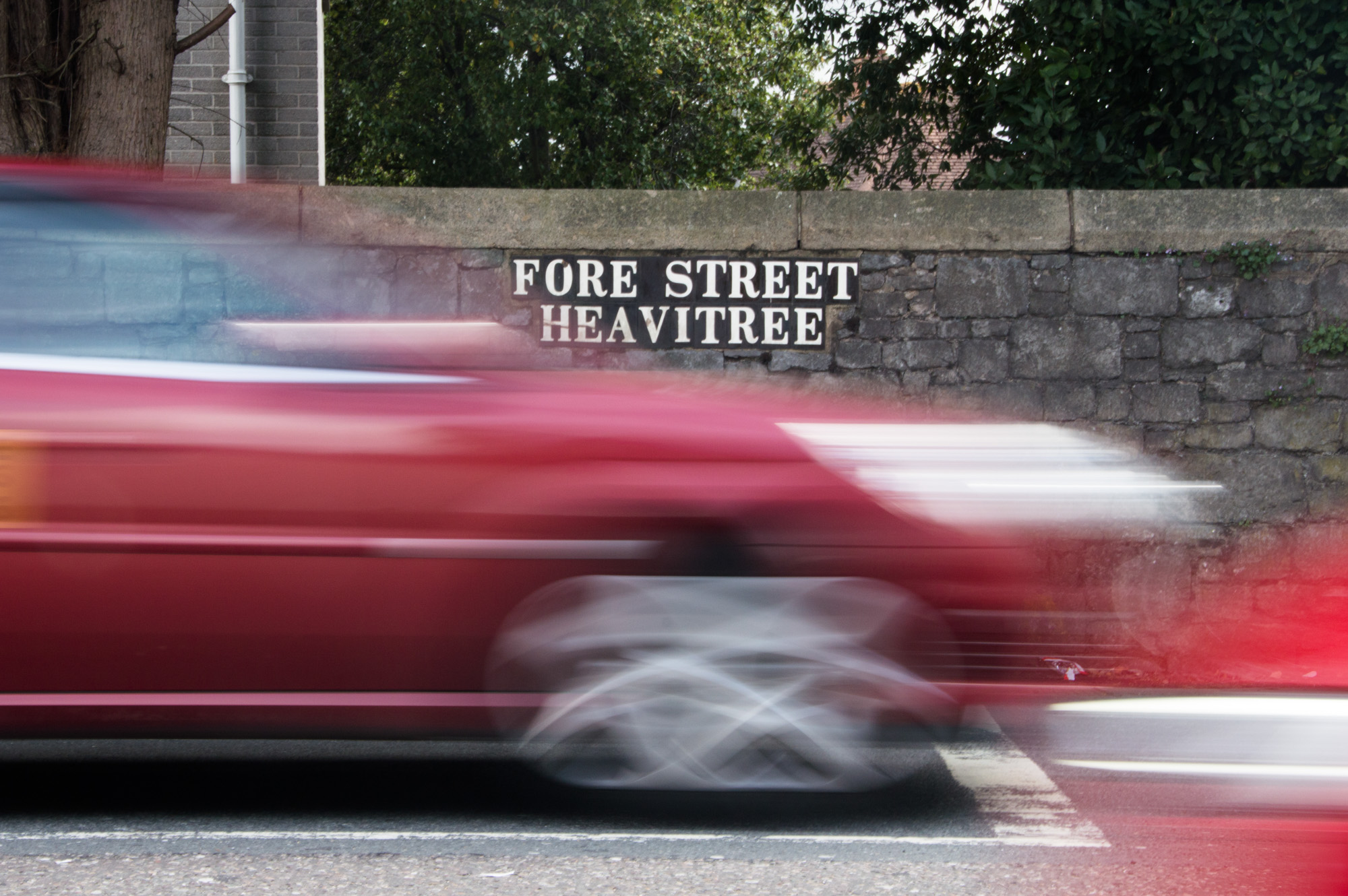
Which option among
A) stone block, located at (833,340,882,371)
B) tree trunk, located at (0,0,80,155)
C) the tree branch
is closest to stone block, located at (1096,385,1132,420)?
stone block, located at (833,340,882,371)

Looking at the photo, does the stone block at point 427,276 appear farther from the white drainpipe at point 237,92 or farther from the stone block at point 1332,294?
the stone block at point 1332,294

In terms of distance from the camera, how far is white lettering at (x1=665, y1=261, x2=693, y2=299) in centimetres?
696

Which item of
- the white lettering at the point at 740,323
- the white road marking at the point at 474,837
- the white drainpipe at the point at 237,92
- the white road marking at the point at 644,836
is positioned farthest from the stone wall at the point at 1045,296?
the white drainpipe at the point at 237,92

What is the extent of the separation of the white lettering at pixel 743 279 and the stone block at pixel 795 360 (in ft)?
1.07

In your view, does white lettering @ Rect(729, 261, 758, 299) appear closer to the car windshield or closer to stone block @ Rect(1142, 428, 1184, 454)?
stone block @ Rect(1142, 428, 1184, 454)

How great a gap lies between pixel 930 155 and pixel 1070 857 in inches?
395

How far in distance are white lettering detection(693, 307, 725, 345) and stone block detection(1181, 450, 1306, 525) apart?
2472mm

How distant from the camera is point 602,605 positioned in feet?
11.6

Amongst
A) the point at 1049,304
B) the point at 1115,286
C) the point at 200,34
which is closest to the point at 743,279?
the point at 1049,304

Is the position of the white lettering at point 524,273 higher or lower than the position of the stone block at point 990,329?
higher

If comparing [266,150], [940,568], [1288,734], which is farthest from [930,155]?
[1288,734]

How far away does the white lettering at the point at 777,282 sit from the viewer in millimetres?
6977

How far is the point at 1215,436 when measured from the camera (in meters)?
6.98

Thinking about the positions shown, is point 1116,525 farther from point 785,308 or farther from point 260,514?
point 260,514
